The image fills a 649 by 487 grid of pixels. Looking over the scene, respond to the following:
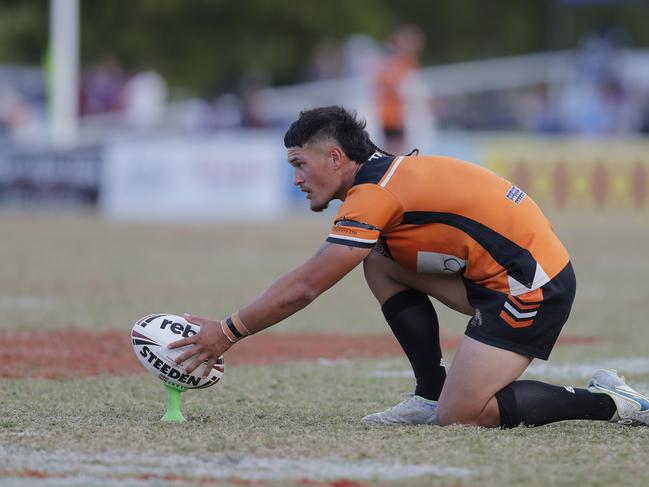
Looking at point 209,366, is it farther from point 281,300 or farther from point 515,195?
point 515,195

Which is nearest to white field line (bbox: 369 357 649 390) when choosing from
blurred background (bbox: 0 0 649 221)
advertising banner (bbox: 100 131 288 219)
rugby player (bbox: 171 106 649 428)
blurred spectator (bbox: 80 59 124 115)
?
rugby player (bbox: 171 106 649 428)

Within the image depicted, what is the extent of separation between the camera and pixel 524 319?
5043 millimetres

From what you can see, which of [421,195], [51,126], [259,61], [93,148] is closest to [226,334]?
[421,195]

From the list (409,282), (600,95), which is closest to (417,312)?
(409,282)

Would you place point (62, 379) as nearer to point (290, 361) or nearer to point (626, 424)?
point (290, 361)

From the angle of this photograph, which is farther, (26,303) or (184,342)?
(26,303)

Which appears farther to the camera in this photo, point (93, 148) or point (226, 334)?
point (93, 148)

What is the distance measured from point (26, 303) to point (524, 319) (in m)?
5.58

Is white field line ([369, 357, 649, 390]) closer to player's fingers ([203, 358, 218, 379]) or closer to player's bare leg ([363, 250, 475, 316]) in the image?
player's bare leg ([363, 250, 475, 316])

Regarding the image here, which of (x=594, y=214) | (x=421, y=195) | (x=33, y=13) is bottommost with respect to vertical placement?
(x=594, y=214)

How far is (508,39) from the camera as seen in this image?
41438mm

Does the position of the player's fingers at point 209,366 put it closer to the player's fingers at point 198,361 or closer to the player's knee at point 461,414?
the player's fingers at point 198,361

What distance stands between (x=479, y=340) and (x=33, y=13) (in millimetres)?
33038

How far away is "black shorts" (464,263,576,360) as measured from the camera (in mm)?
5035
